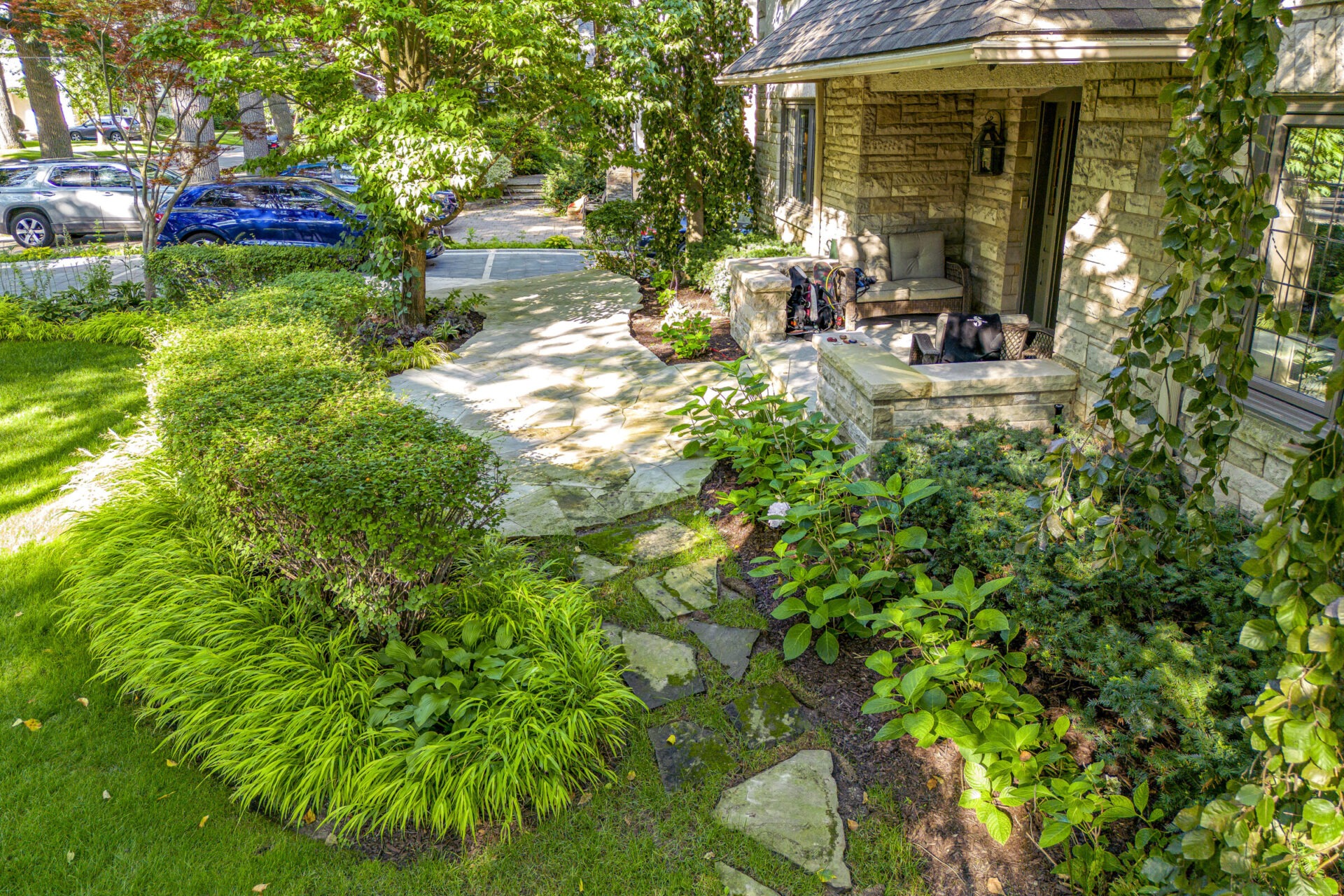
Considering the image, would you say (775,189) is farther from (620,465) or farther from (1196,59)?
(1196,59)

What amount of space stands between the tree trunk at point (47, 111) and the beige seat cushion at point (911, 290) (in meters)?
18.1

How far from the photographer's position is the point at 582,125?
11078 mm

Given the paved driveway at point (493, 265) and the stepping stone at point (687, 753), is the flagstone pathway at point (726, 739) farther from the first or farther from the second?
the paved driveway at point (493, 265)

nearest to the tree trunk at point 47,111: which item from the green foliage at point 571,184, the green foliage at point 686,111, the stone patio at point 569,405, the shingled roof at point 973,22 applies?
the green foliage at point 571,184

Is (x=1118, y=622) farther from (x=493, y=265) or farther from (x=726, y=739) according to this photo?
(x=493, y=265)

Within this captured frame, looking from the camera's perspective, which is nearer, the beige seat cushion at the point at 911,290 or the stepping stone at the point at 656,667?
the stepping stone at the point at 656,667

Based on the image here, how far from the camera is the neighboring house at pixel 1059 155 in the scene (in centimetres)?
418

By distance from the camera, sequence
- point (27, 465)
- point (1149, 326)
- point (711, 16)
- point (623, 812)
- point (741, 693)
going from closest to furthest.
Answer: point (1149, 326) → point (623, 812) → point (741, 693) → point (27, 465) → point (711, 16)

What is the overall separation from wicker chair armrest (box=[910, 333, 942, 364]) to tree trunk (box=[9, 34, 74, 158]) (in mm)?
19438

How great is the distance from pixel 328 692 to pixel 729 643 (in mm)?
1875

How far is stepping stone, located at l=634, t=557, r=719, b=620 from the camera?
4.71m

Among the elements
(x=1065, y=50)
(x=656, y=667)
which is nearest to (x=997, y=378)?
(x=1065, y=50)

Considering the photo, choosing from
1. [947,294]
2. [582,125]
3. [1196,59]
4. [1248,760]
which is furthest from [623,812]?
[582,125]

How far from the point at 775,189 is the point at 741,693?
1067 centimetres
